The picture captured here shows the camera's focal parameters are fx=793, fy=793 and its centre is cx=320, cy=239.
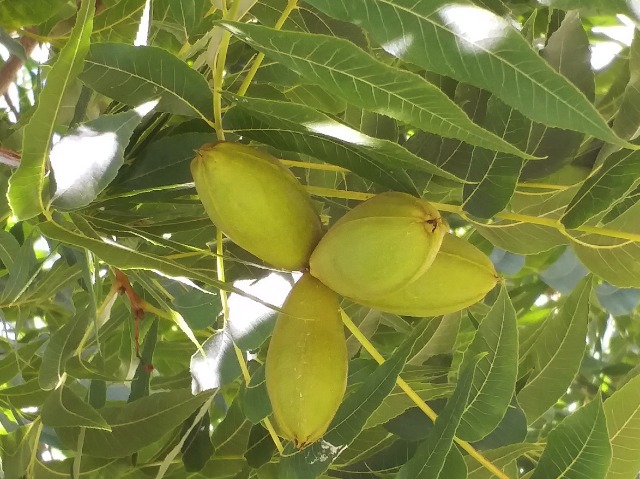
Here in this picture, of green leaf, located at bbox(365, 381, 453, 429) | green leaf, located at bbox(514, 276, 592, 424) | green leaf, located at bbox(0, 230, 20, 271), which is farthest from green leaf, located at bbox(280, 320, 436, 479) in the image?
green leaf, located at bbox(0, 230, 20, 271)

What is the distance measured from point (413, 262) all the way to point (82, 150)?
0.79 ft

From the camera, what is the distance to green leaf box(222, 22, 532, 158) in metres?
0.53

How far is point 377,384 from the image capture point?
65 centimetres

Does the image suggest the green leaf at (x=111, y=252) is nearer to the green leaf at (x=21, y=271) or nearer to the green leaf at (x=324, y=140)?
the green leaf at (x=324, y=140)

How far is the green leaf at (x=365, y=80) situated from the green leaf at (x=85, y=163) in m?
0.11

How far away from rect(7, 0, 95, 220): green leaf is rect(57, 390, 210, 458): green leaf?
1.19 feet

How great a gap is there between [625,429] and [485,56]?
43 centimetres

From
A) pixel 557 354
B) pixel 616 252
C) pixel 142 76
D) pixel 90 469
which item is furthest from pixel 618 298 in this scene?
pixel 142 76

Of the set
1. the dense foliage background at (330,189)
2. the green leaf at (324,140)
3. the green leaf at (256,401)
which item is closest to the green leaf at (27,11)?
the dense foliage background at (330,189)

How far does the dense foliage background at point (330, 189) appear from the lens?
52 centimetres

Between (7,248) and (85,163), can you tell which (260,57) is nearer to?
(85,163)

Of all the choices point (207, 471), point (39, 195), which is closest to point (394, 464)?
point (207, 471)

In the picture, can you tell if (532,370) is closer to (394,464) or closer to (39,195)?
(394,464)

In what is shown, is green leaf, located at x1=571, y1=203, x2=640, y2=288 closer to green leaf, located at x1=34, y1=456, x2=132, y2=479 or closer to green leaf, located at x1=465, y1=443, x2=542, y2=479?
green leaf, located at x1=465, y1=443, x2=542, y2=479
